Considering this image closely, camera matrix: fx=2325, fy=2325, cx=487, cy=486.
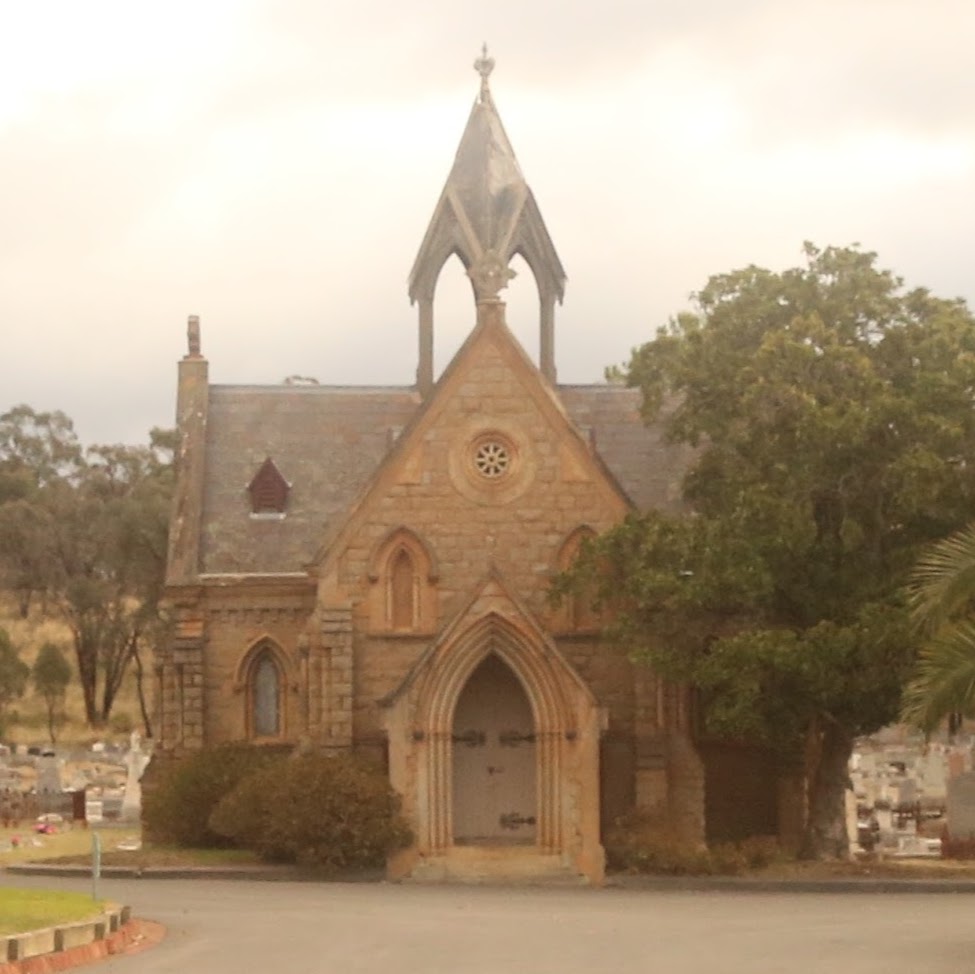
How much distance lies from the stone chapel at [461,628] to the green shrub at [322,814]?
2.56ft

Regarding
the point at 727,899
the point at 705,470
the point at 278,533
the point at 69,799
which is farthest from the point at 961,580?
the point at 69,799

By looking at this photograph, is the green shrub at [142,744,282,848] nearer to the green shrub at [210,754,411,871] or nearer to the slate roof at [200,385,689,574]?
the green shrub at [210,754,411,871]

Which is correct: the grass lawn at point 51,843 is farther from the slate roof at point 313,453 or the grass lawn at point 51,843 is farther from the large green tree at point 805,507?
the large green tree at point 805,507

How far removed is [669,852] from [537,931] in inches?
424

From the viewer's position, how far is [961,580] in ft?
79.7

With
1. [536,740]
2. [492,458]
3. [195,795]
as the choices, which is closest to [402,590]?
[492,458]

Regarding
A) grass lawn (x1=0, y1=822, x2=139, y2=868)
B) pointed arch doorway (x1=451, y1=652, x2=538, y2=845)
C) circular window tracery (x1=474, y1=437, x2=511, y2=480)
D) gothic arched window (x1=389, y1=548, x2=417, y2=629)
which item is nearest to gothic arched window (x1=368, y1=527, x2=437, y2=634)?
gothic arched window (x1=389, y1=548, x2=417, y2=629)

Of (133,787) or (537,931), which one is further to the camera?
(133,787)

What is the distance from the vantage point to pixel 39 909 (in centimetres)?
2330

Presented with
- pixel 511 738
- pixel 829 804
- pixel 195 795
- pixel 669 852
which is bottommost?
pixel 669 852

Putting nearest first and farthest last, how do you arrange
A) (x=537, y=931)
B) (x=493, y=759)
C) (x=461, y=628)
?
1. (x=537, y=931)
2. (x=461, y=628)
3. (x=493, y=759)

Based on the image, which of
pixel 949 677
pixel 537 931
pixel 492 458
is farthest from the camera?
pixel 492 458

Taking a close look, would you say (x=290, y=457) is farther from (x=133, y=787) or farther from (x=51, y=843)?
(x=133, y=787)

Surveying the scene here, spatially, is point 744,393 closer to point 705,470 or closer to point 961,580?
point 705,470
